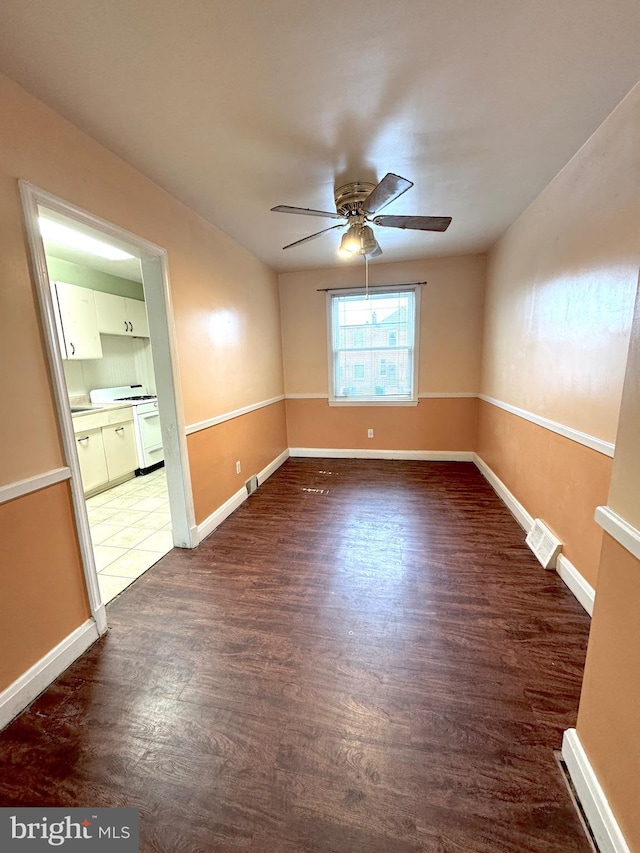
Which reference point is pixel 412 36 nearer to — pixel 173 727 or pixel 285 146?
pixel 285 146

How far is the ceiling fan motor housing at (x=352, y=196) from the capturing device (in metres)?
2.11

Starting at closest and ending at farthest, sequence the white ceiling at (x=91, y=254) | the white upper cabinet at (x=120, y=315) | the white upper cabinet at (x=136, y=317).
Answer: the white ceiling at (x=91, y=254), the white upper cabinet at (x=120, y=315), the white upper cabinet at (x=136, y=317)

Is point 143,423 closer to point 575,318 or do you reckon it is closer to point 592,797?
point 575,318

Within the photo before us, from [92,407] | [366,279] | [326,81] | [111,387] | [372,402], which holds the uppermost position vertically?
[326,81]

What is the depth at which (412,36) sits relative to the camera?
1.17 m

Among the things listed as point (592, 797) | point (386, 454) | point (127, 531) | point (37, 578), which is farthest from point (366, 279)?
point (592, 797)

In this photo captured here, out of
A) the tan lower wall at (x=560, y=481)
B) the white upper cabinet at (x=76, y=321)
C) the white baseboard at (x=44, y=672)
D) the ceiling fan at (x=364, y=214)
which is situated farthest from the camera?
the white upper cabinet at (x=76, y=321)

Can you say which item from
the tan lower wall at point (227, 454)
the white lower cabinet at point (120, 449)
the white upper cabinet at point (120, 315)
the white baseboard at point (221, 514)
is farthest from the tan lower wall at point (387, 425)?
the white upper cabinet at point (120, 315)

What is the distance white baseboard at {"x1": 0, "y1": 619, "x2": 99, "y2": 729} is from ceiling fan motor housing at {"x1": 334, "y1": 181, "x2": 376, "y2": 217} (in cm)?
282

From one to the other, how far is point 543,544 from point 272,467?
2.81 metres

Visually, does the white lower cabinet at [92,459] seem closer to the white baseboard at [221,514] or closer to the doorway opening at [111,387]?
the doorway opening at [111,387]

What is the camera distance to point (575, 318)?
1908 millimetres

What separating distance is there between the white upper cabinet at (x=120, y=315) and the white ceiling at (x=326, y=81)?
93.2 inches

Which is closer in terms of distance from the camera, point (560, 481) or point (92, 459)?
point (560, 481)
